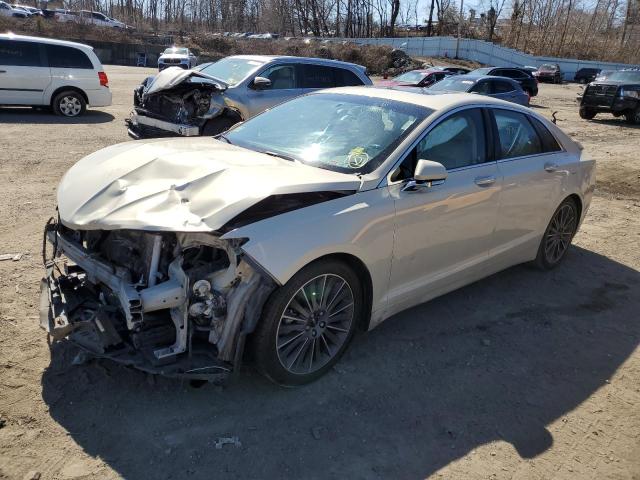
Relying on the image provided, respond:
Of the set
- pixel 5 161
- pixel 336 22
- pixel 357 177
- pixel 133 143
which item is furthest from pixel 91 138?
pixel 336 22

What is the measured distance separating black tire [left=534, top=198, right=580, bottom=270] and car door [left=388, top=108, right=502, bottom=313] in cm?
116

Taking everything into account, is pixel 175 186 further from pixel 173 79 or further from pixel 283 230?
pixel 173 79

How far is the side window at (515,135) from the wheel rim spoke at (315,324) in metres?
2.03

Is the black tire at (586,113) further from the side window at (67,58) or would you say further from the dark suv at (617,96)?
the side window at (67,58)

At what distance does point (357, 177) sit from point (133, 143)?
183 centimetres

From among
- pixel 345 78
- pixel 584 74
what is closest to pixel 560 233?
pixel 345 78

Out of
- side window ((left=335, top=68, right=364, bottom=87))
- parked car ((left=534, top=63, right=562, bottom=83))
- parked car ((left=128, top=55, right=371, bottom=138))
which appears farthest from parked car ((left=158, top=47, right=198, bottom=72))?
parked car ((left=534, top=63, right=562, bottom=83))

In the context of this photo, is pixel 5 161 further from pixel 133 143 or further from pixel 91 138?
pixel 133 143

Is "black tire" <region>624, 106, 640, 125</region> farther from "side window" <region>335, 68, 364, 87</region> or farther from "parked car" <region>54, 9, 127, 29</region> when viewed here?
"parked car" <region>54, 9, 127, 29</region>

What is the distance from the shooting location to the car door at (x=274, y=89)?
9.30 metres

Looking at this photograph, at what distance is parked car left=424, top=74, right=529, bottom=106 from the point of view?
15.6 metres

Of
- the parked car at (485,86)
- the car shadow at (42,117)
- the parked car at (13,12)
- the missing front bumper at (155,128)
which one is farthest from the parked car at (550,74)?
the parked car at (13,12)

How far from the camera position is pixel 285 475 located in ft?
8.83

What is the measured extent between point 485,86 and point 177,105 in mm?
10310
